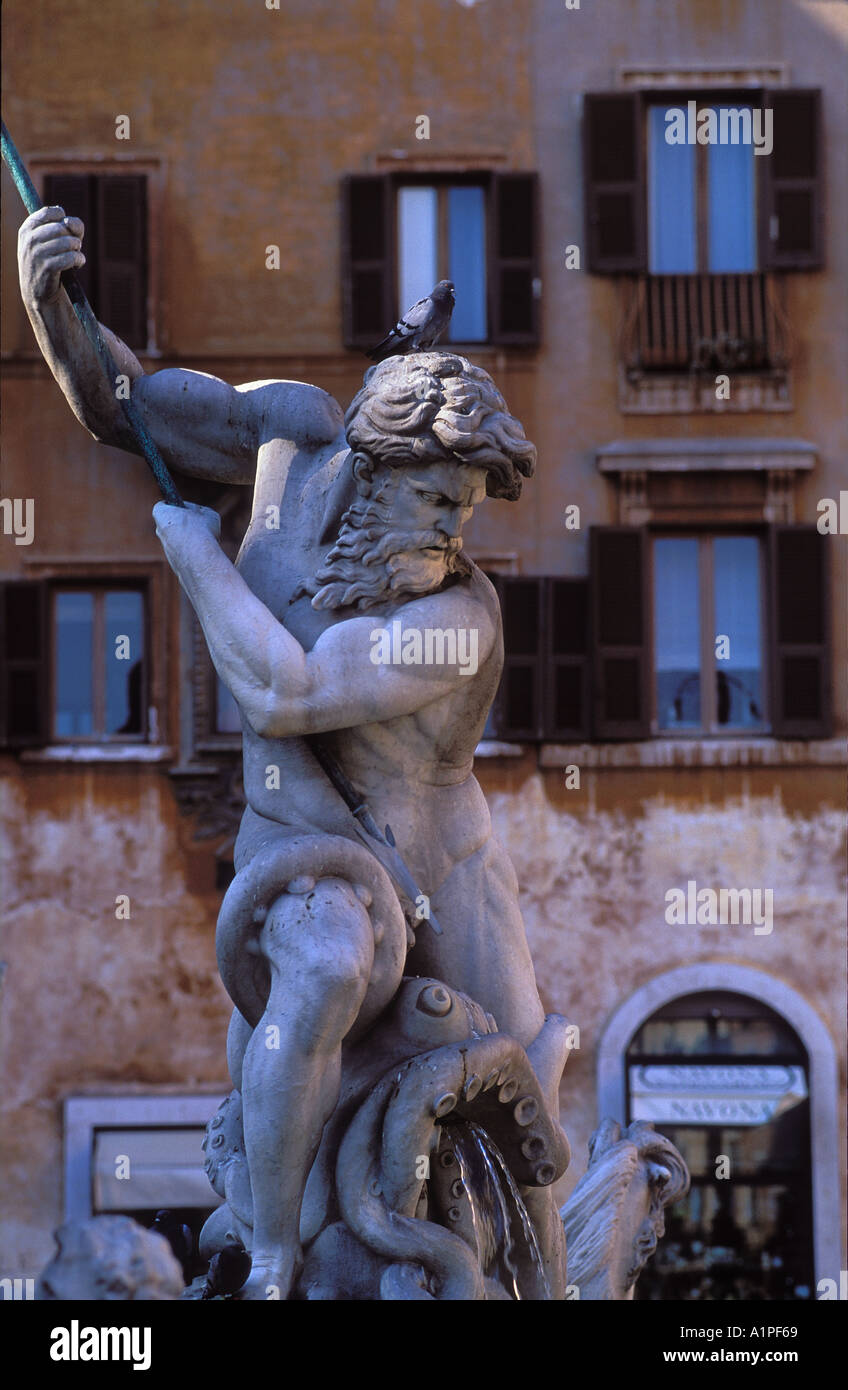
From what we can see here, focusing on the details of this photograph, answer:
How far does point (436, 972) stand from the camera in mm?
5301

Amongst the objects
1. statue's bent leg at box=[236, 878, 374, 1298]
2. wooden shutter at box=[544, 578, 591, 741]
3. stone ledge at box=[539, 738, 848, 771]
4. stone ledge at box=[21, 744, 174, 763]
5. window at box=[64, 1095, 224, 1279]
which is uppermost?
wooden shutter at box=[544, 578, 591, 741]

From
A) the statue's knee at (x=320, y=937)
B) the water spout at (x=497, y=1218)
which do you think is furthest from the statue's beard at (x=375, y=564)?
the water spout at (x=497, y=1218)

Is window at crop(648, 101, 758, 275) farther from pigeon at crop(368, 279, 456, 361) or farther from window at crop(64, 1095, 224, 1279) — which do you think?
pigeon at crop(368, 279, 456, 361)

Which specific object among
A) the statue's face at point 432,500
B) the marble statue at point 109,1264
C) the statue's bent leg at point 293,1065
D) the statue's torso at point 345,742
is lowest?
the marble statue at point 109,1264

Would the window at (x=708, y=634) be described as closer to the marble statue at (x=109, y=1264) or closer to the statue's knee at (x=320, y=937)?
the statue's knee at (x=320, y=937)

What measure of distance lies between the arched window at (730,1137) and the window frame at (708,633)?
6.51 ft

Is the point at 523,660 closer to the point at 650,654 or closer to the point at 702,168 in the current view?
the point at 650,654

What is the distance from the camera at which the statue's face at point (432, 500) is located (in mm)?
5137

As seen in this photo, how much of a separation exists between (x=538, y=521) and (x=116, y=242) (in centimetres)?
384

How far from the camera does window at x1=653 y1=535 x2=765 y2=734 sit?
19.7 metres

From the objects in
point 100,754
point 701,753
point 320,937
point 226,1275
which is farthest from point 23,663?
point 226,1275

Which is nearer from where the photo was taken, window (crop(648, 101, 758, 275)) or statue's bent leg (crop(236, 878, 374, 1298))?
statue's bent leg (crop(236, 878, 374, 1298))

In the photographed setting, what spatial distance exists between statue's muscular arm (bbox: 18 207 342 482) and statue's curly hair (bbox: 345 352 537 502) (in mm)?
289

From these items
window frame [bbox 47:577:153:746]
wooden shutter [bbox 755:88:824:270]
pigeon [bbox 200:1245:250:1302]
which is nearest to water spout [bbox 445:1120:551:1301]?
pigeon [bbox 200:1245:250:1302]
